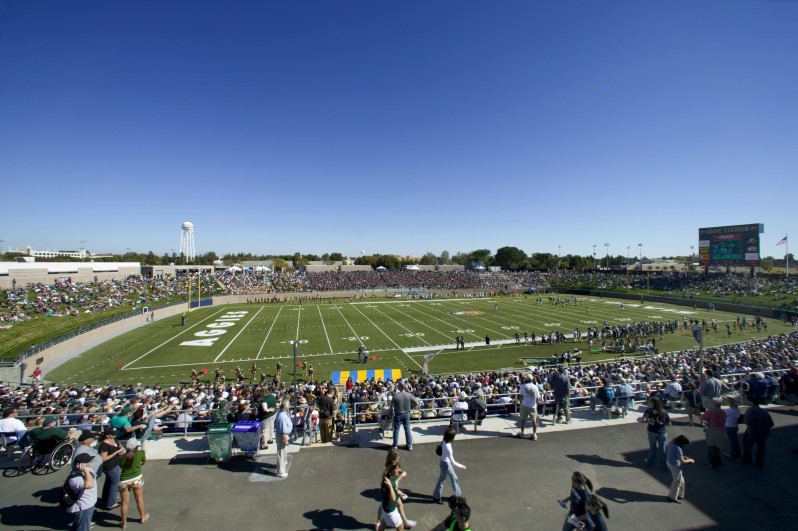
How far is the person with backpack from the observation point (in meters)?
5.77

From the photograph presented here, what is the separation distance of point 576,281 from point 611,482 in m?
94.5

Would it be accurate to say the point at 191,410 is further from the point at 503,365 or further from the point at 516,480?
the point at 503,365

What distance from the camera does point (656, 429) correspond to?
825 cm

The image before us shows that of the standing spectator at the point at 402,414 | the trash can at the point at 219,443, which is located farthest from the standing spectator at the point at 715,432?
the trash can at the point at 219,443

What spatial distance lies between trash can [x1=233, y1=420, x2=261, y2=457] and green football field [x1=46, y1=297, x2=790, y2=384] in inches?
695

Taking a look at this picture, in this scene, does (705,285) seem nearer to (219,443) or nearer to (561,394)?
(561,394)

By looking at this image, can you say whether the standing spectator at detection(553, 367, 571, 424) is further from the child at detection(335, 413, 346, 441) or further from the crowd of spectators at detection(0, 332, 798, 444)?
the child at detection(335, 413, 346, 441)

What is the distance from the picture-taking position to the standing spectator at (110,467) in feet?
21.5

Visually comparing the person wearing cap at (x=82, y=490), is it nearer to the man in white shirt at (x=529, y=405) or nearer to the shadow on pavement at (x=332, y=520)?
the shadow on pavement at (x=332, y=520)

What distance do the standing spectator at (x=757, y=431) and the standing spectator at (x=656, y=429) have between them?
173 cm

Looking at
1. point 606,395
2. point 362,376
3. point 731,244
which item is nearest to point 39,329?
point 362,376

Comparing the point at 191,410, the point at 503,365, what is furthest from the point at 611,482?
the point at 503,365

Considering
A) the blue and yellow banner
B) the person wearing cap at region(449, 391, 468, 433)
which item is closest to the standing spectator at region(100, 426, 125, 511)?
the person wearing cap at region(449, 391, 468, 433)

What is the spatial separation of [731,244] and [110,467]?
91749 millimetres
